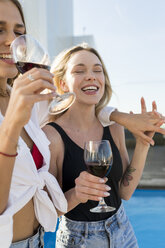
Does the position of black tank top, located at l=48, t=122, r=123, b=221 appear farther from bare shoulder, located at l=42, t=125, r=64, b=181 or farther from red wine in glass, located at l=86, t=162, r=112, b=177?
red wine in glass, located at l=86, t=162, r=112, b=177

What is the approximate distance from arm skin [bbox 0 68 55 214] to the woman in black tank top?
1.59 ft

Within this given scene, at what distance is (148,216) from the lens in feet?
18.3

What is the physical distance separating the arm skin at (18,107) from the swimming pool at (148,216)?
4.31 metres

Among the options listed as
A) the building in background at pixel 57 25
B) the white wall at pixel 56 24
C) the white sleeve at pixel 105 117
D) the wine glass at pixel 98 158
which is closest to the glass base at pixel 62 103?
the wine glass at pixel 98 158

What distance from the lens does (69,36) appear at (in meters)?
21.5

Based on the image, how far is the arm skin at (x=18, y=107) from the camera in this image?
82 cm

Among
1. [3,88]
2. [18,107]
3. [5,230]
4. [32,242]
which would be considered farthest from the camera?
[3,88]

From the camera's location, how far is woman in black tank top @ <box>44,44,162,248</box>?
1621 mm

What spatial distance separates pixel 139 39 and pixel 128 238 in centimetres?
2211

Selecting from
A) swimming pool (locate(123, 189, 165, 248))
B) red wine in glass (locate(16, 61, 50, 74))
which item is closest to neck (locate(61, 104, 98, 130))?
red wine in glass (locate(16, 61, 50, 74))

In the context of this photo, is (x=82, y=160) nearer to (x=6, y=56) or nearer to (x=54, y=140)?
(x=54, y=140)

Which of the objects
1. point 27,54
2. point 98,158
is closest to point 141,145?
point 98,158

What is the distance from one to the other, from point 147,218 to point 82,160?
4.33 metres

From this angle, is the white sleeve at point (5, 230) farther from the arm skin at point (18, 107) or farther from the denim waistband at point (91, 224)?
the denim waistband at point (91, 224)
